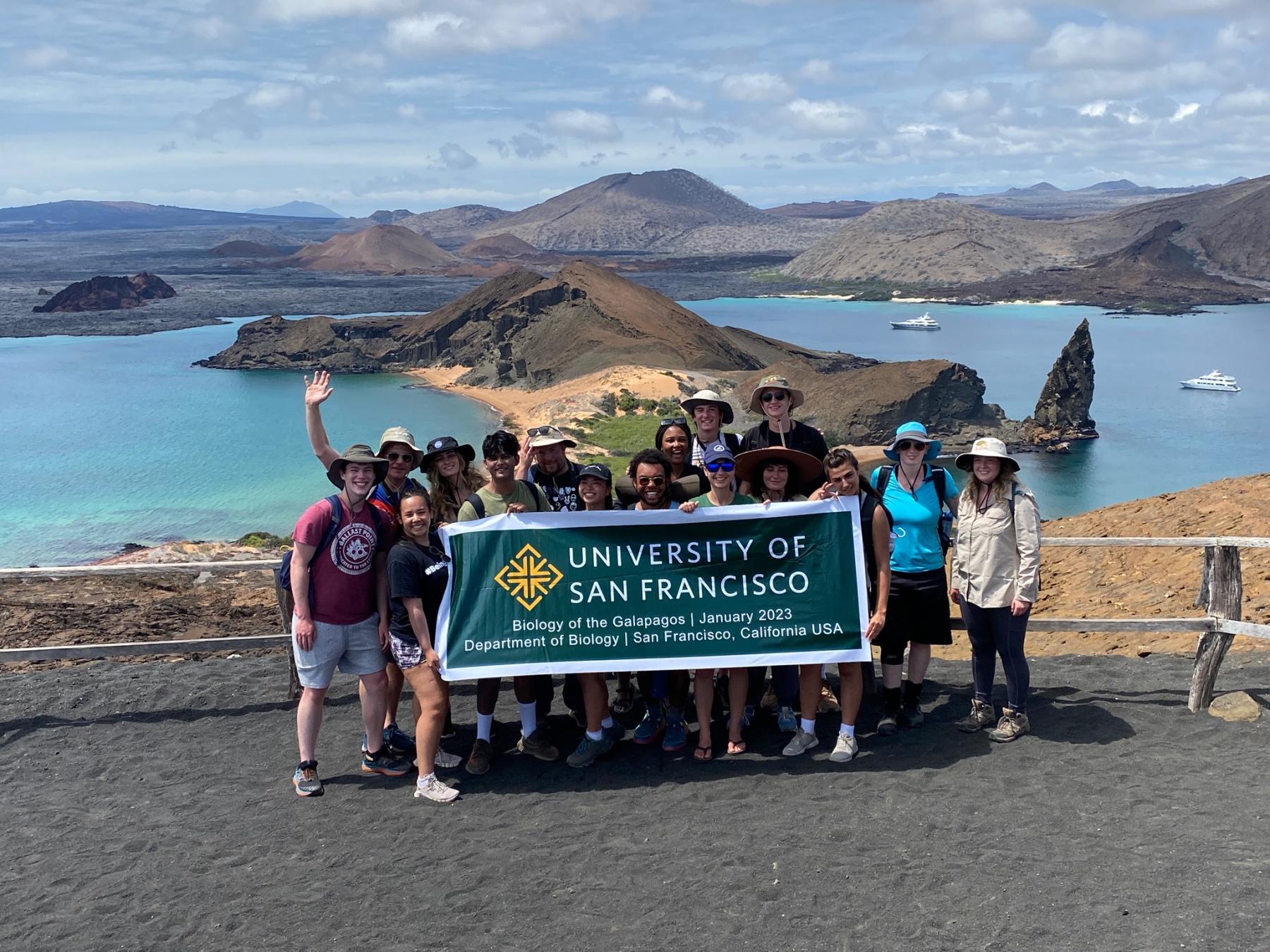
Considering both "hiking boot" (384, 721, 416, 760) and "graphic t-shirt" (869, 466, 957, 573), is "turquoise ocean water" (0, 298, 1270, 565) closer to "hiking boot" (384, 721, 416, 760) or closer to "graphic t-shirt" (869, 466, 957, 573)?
"hiking boot" (384, 721, 416, 760)

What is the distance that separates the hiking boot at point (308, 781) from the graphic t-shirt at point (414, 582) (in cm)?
93

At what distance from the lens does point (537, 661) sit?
6035 millimetres

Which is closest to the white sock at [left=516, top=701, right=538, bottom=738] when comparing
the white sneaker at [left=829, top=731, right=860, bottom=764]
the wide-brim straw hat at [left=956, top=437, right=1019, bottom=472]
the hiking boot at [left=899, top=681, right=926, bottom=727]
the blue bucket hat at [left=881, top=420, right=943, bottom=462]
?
the white sneaker at [left=829, top=731, right=860, bottom=764]

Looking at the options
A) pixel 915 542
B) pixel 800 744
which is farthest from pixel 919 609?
pixel 800 744

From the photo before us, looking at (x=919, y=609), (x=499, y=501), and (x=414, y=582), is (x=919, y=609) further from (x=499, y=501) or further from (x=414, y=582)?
(x=414, y=582)

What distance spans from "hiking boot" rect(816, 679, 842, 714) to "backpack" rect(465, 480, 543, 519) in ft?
6.96

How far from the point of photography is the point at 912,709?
6531 millimetres

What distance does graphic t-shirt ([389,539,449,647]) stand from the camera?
5.57 metres

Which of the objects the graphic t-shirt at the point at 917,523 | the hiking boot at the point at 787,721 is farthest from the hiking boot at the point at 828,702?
the graphic t-shirt at the point at 917,523

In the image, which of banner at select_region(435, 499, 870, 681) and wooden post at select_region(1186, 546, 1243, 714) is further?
wooden post at select_region(1186, 546, 1243, 714)

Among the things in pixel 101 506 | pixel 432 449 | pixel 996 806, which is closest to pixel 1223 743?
pixel 996 806

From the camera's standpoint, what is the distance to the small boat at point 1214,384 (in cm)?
7106

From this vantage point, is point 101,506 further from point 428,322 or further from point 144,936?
point 428,322

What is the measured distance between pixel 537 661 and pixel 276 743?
1905mm
